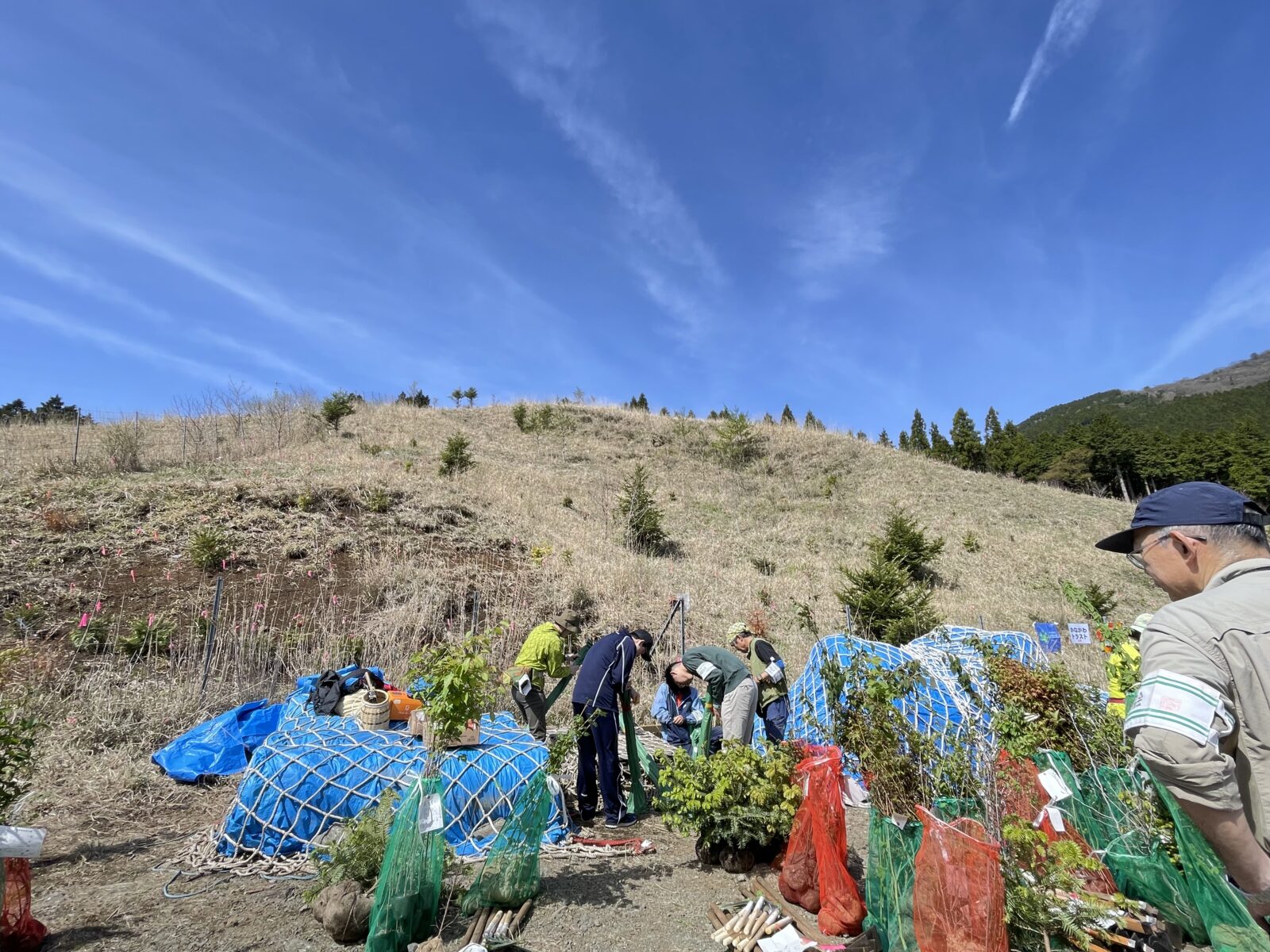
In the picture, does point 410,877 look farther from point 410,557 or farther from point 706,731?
point 410,557

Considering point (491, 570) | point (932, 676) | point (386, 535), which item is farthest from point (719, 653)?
point (386, 535)

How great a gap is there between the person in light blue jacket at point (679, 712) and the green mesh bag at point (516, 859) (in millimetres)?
2807

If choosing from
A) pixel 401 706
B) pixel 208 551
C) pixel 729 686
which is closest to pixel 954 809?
pixel 729 686

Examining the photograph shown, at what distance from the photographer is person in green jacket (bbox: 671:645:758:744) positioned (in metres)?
4.90

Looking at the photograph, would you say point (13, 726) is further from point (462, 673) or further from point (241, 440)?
point (241, 440)

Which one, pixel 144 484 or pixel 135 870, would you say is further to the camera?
pixel 144 484

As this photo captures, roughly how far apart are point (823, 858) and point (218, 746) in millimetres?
5331

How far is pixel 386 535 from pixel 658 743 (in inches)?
328

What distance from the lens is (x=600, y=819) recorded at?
15.9ft

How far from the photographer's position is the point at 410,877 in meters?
2.88

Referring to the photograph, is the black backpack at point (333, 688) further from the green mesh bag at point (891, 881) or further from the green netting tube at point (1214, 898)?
the green netting tube at point (1214, 898)

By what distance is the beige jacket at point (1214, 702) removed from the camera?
1337 millimetres

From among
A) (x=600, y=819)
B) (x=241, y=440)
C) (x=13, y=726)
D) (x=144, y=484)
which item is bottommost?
(x=600, y=819)

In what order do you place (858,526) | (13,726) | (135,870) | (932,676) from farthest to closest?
(858,526), (932,676), (135,870), (13,726)
